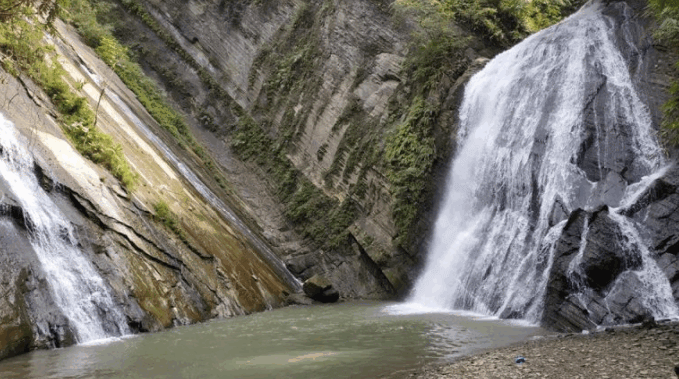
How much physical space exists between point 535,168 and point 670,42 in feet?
14.8

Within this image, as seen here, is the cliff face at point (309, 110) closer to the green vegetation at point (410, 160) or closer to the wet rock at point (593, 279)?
the green vegetation at point (410, 160)

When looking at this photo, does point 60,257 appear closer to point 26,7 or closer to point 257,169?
point 26,7

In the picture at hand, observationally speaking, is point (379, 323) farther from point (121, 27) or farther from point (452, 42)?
point (121, 27)

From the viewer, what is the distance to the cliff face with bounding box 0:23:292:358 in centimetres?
1069

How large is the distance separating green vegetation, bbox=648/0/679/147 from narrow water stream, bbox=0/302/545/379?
5734 mm

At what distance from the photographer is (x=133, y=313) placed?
1202 centimetres

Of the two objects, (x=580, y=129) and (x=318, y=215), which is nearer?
(x=580, y=129)

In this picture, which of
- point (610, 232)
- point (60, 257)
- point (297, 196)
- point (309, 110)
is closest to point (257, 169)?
point (309, 110)

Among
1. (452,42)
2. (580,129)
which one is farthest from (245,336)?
(452,42)

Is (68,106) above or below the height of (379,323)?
above

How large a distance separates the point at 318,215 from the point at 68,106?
32.6ft

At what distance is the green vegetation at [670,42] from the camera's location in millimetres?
13211

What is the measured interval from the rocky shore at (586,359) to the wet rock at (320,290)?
27.6ft

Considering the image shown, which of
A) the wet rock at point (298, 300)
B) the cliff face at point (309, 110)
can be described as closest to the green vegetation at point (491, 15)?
the cliff face at point (309, 110)
